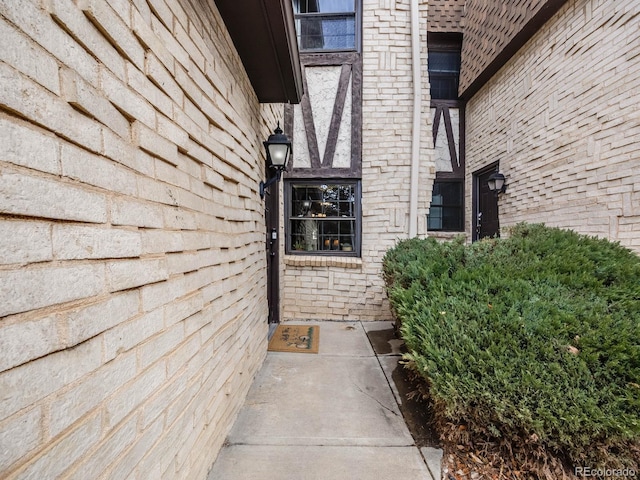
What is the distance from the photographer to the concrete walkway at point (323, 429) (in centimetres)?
165

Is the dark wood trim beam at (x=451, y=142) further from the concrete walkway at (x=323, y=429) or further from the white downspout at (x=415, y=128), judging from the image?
the concrete walkway at (x=323, y=429)

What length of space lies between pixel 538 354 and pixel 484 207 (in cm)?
568

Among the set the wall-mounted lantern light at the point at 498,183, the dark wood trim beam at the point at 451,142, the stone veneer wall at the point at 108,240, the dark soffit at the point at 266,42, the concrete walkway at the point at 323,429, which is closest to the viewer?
the stone veneer wall at the point at 108,240

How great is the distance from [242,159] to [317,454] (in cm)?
217

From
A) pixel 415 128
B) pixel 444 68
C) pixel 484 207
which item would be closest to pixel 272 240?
pixel 415 128

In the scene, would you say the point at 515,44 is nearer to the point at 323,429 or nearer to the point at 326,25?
the point at 326,25

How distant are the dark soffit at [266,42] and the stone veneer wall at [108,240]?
0.95ft

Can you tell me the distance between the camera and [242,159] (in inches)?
89.8

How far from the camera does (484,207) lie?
648cm

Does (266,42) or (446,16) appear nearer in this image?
(266,42)

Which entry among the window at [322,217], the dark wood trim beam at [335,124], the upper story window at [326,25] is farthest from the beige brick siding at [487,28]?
the window at [322,217]

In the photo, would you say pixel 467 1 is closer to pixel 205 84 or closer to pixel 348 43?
pixel 348 43

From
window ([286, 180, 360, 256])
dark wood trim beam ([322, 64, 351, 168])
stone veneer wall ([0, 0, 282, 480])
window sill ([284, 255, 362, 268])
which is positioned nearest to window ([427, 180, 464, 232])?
window ([286, 180, 360, 256])

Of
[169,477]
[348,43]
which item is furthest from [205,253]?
[348,43]
